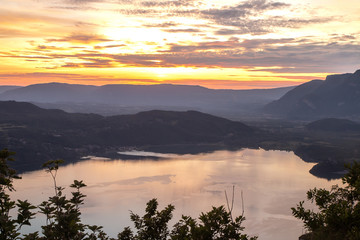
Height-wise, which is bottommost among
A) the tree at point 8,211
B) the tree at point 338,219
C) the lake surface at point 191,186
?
the lake surface at point 191,186

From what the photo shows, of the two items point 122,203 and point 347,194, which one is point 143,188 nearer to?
point 122,203

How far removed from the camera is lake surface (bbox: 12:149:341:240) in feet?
271

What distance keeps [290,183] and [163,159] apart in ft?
227

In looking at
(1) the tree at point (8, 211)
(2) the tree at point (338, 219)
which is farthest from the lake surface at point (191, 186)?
(1) the tree at point (8, 211)

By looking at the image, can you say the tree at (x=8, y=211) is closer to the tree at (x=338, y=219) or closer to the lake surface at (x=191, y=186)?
the tree at (x=338, y=219)

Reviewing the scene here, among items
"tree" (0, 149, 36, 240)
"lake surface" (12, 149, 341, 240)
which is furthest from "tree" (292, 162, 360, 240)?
"lake surface" (12, 149, 341, 240)

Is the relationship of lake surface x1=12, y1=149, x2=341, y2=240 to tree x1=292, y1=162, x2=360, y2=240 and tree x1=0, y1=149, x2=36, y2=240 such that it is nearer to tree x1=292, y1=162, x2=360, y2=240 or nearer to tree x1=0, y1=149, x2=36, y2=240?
tree x1=292, y1=162, x2=360, y2=240

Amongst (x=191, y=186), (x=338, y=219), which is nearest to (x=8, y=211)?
(x=338, y=219)

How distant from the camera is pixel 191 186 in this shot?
115375 millimetres

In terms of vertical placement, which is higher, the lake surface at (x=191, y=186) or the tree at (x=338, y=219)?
the tree at (x=338, y=219)

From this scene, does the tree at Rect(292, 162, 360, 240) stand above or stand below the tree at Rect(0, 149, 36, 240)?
below

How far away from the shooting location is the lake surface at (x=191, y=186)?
82562 mm

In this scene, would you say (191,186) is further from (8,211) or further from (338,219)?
(8,211)

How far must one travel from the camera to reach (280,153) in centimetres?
19150
